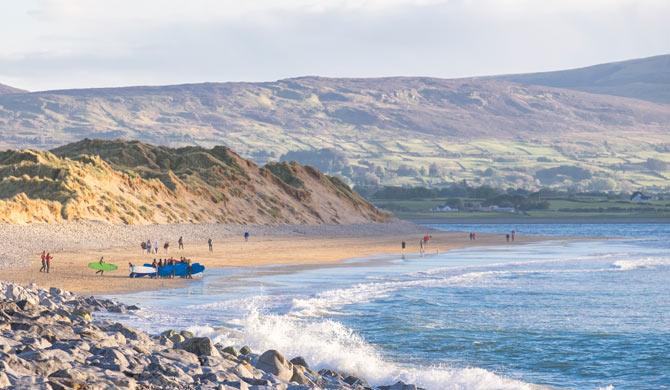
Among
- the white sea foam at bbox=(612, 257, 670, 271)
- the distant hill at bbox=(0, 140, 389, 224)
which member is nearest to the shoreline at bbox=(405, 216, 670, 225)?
the distant hill at bbox=(0, 140, 389, 224)

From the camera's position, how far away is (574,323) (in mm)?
35875

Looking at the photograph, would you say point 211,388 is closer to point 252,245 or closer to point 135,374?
point 135,374

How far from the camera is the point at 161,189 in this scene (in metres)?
94.0

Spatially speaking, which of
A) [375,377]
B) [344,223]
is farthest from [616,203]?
[375,377]

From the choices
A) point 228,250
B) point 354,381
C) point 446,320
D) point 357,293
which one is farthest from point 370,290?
point 228,250

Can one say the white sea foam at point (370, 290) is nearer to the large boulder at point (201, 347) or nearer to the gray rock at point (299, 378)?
the large boulder at point (201, 347)

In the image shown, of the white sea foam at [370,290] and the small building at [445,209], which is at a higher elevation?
the small building at [445,209]

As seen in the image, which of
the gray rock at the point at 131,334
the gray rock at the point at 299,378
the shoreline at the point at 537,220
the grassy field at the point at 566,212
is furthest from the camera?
the grassy field at the point at 566,212

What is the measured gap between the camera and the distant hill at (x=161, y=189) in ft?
252

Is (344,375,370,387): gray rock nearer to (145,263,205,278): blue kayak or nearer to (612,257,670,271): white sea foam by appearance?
(145,263,205,278): blue kayak

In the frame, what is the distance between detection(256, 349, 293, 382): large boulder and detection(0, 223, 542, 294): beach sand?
21.5m

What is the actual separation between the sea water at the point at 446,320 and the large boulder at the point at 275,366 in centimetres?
391

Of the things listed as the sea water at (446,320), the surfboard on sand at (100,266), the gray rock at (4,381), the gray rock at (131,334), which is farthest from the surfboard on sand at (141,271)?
the gray rock at (4,381)

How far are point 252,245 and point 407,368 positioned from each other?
54542mm
